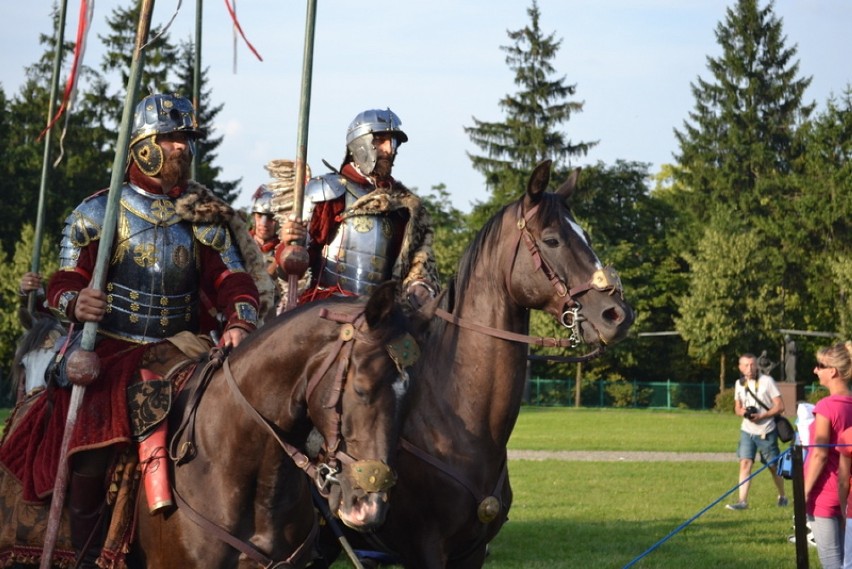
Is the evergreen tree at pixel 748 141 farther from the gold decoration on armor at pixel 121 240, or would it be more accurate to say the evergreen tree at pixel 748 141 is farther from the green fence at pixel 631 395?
the gold decoration on armor at pixel 121 240

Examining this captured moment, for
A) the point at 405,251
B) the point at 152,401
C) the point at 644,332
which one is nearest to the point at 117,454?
the point at 152,401

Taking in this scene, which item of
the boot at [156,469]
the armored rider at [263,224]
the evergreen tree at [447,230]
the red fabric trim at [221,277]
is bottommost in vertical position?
the boot at [156,469]

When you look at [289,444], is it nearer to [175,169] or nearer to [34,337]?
[175,169]

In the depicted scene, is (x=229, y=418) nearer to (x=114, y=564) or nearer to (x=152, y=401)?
(x=152, y=401)

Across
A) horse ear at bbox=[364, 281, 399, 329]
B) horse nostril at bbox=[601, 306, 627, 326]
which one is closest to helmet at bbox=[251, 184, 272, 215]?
horse nostril at bbox=[601, 306, 627, 326]

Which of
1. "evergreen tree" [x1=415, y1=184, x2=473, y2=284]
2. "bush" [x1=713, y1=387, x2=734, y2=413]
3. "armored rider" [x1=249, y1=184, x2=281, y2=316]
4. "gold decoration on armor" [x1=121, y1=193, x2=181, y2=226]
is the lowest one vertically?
"bush" [x1=713, y1=387, x2=734, y2=413]

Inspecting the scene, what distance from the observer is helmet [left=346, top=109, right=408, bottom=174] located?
360 inches

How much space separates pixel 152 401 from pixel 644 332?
61223 millimetres

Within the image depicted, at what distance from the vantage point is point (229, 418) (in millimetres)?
5816

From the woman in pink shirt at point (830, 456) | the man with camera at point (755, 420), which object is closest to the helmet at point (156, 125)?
the woman in pink shirt at point (830, 456)

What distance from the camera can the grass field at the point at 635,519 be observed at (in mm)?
12633

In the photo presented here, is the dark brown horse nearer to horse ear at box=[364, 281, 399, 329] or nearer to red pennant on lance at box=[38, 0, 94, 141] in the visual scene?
horse ear at box=[364, 281, 399, 329]

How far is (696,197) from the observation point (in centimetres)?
7181

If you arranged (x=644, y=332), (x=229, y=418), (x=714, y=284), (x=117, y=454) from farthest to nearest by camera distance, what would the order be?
(x=644, y=332) → (x=714, y=284) → (x=117, y=454) → (x=229, y=418)
